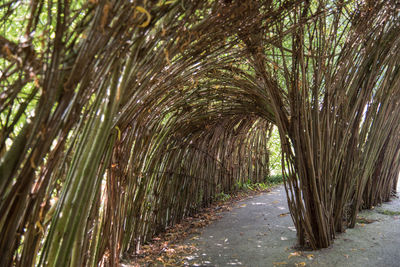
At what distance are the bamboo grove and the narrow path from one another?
17cm

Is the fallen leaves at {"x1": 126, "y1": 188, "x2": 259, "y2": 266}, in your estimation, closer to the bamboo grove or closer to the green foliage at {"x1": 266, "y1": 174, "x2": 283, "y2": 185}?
the bamboo grove

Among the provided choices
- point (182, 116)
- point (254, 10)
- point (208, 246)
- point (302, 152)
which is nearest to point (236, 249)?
point (208, 246)

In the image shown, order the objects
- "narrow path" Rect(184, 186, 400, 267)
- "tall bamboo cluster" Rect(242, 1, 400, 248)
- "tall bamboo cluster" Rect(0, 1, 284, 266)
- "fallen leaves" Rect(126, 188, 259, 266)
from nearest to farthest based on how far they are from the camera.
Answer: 1. "tall bamboo cluster" Rect(0, 1, 284, 266)
2. "tall bamboo cluster" Rect(242, 1, 400, 248)
3. "narrow path" Rect(184, 186, 400, 267)
4. "fallen leaves" Rect(126, 188, 259, 266)

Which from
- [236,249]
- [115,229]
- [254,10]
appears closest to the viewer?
[254,10]

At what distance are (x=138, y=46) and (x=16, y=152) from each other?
1.76 ft

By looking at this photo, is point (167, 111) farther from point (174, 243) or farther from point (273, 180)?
point (273, 180)

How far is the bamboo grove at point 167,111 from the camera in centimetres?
93

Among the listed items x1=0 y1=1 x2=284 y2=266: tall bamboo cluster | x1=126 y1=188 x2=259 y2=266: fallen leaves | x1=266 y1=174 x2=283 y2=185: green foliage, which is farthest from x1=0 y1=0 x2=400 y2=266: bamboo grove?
x1=266 y1=174 x2=283 y2=185: green foliage

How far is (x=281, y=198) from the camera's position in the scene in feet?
17.4

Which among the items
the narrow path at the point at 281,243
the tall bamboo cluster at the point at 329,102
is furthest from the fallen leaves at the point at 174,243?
the tall bamboo cluster at the point at 329,102

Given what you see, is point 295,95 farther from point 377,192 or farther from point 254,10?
point 377,192

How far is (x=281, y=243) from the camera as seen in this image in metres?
3.04

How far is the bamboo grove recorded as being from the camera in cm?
93

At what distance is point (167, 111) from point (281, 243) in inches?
60.9
